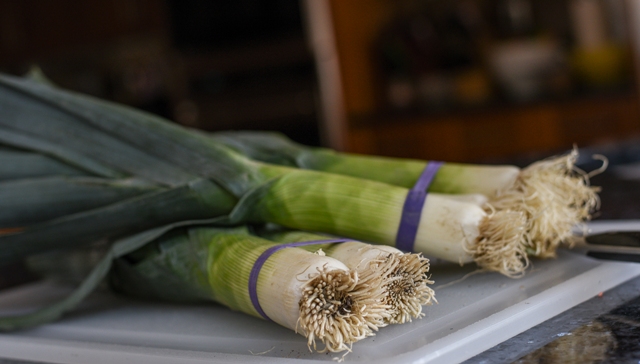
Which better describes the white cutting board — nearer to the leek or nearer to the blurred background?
the leek

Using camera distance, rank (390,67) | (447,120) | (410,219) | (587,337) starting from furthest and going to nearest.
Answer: (390,67), (447,120), (410,219), (587,337)

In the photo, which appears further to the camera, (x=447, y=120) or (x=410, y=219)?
(x=447, y=120)

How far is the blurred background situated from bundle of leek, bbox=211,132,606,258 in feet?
10.0

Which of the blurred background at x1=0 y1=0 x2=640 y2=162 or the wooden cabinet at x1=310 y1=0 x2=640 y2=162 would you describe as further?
the blurred background at x1=0 y1=0 x2=640 y2=162

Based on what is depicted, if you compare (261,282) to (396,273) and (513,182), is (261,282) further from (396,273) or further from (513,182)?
(513,182)

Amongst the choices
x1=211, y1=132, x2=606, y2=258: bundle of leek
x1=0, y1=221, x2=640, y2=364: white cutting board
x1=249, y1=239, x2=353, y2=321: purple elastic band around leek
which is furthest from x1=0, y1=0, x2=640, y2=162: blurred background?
x1=249, y1=239, x2=353, y2=321: purple elastic band around leek

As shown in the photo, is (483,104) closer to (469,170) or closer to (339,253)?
(469,170)

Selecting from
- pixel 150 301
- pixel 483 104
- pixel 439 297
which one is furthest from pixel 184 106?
pixel 439 297

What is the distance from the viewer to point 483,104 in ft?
13.0

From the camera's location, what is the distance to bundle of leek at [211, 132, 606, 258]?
2.39ft

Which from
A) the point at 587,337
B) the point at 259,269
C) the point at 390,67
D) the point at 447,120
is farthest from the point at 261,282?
the point at 390,67

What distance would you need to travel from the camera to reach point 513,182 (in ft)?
2.54

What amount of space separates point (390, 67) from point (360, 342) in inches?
159

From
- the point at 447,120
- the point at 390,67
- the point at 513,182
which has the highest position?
the point at 513,182
